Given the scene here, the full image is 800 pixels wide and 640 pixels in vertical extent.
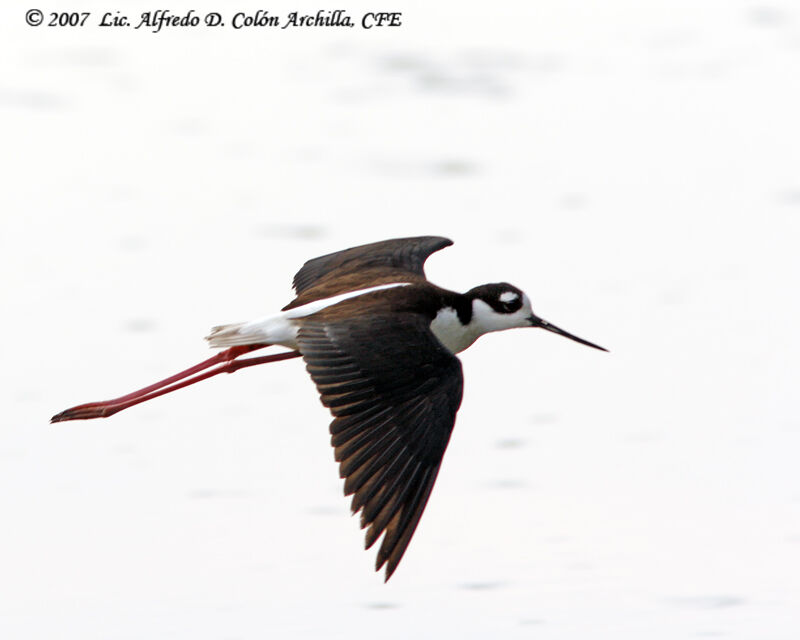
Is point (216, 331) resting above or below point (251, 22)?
below

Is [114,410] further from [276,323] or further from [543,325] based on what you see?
[543,325]

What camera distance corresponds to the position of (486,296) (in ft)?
20.9

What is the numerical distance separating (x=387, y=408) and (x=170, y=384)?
1493 millimetres

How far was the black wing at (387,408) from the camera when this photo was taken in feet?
17.0

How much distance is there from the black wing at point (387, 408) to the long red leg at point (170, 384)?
2.98 ft

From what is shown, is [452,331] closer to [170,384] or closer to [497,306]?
[497,306]

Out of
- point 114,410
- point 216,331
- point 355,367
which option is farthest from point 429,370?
point 114,410

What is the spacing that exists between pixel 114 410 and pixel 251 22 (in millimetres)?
5847

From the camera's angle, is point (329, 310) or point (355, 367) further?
point (329, 310)

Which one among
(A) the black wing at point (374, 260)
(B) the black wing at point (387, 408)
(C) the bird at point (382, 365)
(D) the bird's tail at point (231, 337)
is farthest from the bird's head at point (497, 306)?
(D) the bird's tail at point (231, 337)

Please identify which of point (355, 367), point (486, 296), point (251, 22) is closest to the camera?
point (355, 367)

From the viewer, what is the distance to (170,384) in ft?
21.8

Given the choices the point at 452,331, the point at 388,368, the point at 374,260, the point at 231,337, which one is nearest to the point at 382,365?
the point at 388,368

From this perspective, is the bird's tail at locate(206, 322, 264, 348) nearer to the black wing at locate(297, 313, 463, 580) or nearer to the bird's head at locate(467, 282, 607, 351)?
the black wing at locate(297, 313, 463, 580)
